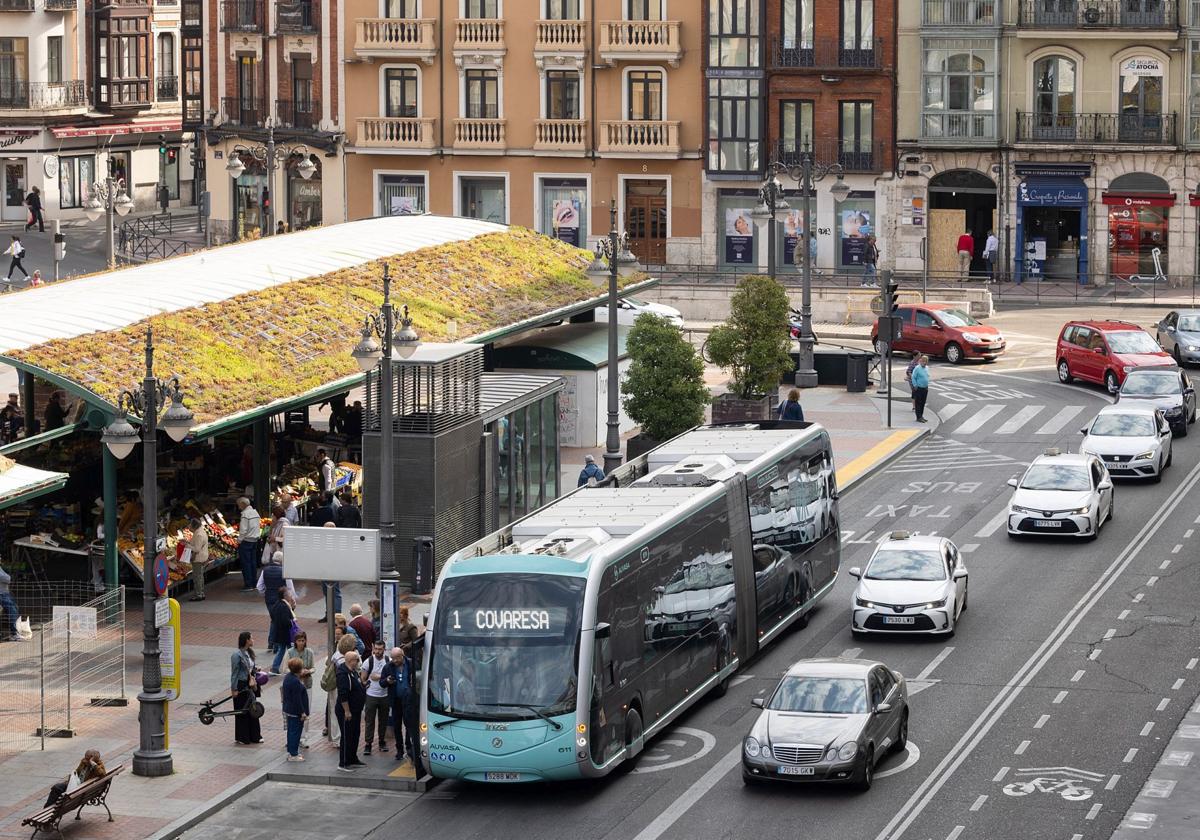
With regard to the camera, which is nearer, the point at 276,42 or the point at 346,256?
the point at 346,256

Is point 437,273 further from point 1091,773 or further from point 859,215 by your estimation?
point 859,215

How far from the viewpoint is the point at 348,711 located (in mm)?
29000

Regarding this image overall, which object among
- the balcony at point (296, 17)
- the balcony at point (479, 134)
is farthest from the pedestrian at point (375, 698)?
the balcony at point (296, 17)

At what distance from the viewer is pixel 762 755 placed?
89.4 ft

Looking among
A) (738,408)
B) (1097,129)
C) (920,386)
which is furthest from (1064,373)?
(1097,129)

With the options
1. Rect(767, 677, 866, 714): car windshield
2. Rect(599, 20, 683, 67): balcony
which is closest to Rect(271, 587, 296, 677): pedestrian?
Rect(767, 677, 866, 714): car windshield

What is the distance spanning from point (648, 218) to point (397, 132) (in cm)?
1093

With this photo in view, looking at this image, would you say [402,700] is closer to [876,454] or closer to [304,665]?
[304,665]

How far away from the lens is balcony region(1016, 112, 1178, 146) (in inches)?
3093

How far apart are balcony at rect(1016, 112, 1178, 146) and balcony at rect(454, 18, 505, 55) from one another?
67.3 feet

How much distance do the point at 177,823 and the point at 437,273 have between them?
2669cm

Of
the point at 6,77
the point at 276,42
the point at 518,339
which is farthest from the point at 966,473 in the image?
the point at 6,77

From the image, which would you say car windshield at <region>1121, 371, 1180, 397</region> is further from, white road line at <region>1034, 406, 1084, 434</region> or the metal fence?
the metal fence

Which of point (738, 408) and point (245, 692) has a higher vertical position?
point (738, 408)
